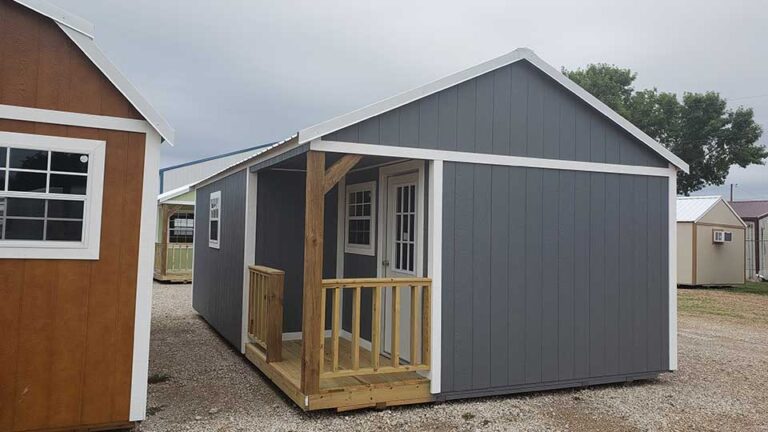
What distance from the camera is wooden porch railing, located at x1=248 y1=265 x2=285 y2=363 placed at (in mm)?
5852

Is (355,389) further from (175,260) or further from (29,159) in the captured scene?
(175,260)

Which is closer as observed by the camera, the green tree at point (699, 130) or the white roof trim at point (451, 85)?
the white roof trim at point (451, 85)

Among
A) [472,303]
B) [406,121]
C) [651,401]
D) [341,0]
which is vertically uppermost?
[341,0]

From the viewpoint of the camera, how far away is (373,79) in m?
16.2

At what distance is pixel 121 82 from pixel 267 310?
2755 millimetres

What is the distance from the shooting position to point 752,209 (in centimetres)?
2495

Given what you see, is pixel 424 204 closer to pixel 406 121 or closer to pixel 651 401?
pixel 406 121

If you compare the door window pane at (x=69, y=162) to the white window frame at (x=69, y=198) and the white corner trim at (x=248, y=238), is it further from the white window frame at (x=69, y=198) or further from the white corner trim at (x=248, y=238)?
the white corner trim at (x=248, y=238)

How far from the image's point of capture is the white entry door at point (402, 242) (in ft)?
18.7

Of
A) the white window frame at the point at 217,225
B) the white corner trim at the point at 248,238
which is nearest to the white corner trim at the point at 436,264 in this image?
the white corner trim at the point at 248,238

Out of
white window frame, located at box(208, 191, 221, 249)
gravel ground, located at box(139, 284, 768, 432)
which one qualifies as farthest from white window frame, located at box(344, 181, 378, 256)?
white window frame, located at box(208, 191, 221, 249)

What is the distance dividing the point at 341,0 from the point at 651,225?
6.40 meters

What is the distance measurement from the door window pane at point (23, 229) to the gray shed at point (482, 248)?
187 cm

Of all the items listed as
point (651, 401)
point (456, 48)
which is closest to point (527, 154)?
point (651, 401)
